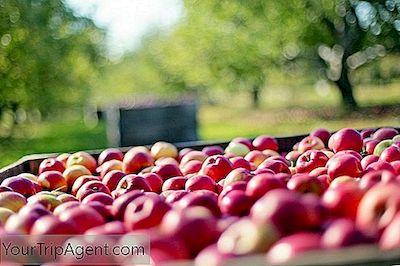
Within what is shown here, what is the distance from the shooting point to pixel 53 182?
3059 mm

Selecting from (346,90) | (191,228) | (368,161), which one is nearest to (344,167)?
(368,161)

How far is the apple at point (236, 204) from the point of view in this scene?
190 centimetres

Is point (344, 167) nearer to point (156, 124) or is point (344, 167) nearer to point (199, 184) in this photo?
point (199, 184)

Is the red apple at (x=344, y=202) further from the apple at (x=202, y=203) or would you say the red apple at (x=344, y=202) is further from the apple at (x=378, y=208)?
the apple at (x=202, y=203)

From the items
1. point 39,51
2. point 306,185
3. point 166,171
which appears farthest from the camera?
point 39,51

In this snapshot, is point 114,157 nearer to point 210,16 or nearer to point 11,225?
point 11,225

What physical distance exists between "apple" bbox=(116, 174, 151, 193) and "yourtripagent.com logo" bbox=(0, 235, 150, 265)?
0.82 meters

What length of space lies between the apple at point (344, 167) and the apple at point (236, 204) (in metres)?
0.64

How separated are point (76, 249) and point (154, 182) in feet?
3.92

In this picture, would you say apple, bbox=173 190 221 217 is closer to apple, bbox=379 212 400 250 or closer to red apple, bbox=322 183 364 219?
red apple, bbox=322 183 364 219

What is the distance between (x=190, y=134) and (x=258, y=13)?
1061cm

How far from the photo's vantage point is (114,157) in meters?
3.76

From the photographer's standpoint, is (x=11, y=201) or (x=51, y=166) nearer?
(x=11, y=201)

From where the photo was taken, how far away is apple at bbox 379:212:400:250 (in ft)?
4.66
